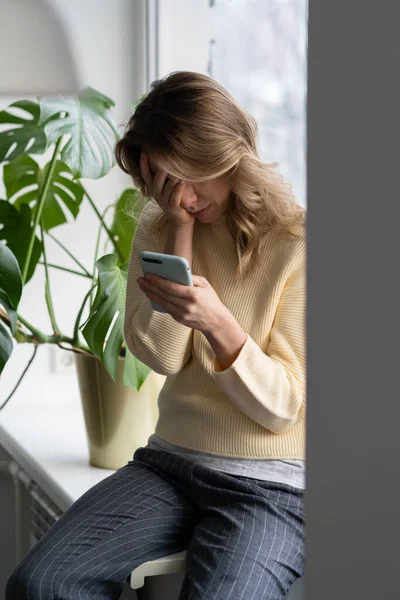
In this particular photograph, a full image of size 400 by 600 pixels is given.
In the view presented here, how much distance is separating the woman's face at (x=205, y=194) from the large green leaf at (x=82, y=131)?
0.26 metres

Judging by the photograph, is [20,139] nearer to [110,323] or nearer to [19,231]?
[19,231]

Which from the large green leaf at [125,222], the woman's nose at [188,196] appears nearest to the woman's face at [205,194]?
the woman's nose at [188,196]

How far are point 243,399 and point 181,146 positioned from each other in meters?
0.43

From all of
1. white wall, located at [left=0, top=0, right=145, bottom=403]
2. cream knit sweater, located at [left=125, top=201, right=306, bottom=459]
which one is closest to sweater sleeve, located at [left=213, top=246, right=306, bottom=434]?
cream knit sweater, located at [left=125, top=201, right=306, bottom=459]

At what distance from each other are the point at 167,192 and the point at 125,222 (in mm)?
455

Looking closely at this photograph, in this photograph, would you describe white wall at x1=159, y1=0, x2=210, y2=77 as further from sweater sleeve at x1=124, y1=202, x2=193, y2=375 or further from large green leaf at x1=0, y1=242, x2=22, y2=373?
large green leaf at x1=0, y1=242, x2=22, y2=373

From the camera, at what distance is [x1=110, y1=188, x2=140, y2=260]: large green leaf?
1842 millimetres

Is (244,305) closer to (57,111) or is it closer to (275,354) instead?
(275,354)

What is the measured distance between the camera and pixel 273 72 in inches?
84.4

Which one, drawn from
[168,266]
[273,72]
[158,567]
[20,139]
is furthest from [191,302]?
[273,72]

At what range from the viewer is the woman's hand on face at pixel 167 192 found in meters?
1.43

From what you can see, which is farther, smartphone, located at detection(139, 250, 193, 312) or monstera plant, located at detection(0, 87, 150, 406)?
monstera plant, located at detection(0, 87, 150, 406)

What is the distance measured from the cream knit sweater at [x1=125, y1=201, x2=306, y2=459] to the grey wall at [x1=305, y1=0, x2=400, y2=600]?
0.83 m

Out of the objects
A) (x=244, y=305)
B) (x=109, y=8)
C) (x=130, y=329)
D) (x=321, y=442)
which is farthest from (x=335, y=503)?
(x=109, y=8)
